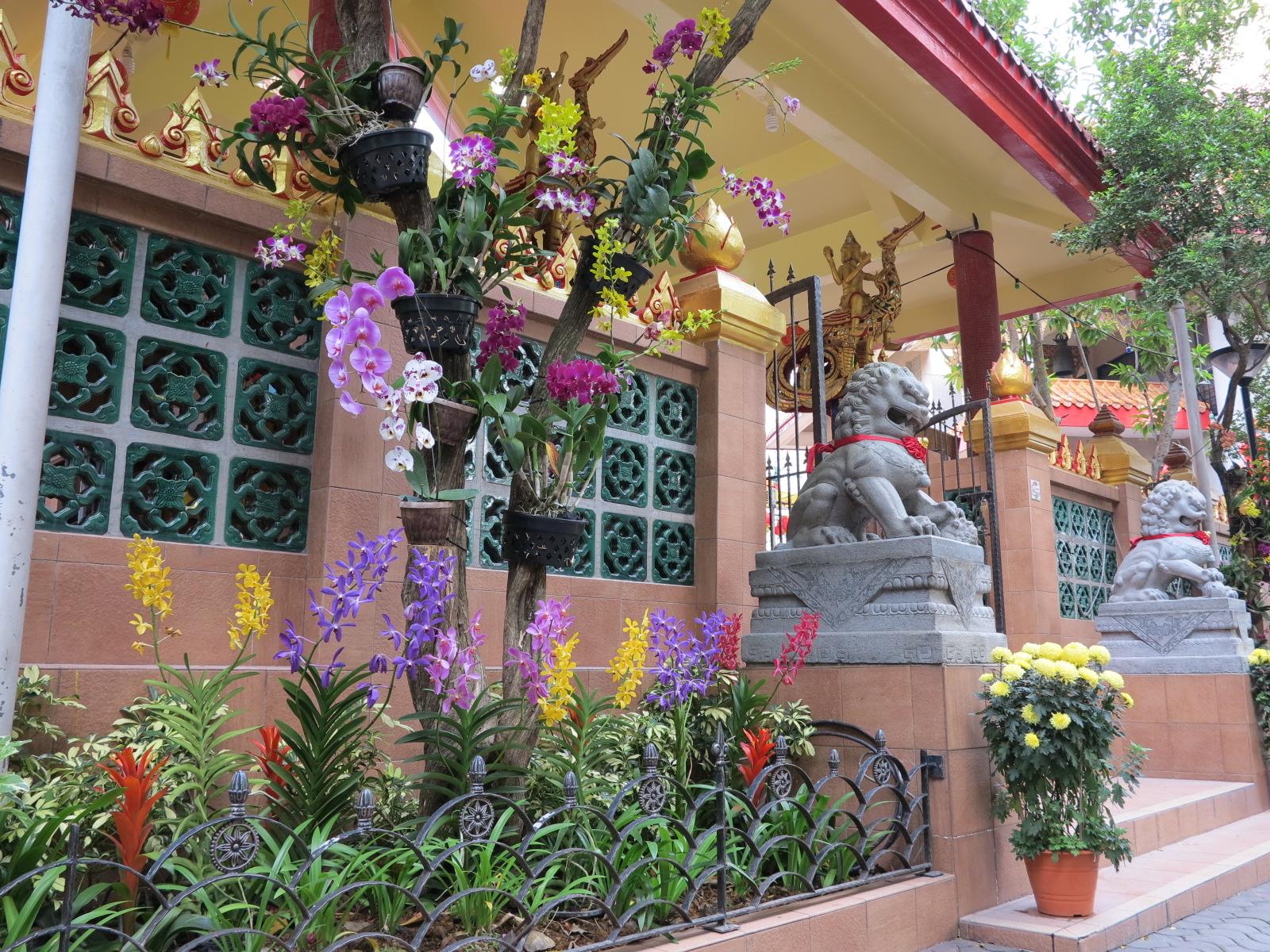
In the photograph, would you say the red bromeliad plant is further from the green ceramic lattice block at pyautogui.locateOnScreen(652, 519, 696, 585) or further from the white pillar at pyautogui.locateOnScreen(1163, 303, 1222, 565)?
the white pillar at pyautogui.locateOnScreen(1163, 303, 1222, 565)

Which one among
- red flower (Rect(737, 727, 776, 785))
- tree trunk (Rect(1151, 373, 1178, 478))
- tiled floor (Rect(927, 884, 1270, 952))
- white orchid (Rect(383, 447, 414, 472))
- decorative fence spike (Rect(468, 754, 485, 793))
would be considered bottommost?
tiled floor (Rect(927, 884, 1270, 952))

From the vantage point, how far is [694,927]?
10.9 ft

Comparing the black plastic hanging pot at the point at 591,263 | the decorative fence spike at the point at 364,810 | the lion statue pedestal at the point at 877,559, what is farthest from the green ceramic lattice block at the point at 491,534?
the decorative fence spike at the point at 364,810

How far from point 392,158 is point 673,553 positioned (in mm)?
3274

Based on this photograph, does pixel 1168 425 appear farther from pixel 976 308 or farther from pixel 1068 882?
pixel 1068 882

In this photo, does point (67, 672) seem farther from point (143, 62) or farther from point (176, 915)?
point (143, 62)

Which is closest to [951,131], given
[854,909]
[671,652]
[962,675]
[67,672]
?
[962,675]

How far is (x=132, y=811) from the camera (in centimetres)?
271

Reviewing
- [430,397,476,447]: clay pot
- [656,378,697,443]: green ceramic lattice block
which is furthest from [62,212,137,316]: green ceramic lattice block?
[656,378,697,443]: green ceramic lattice block

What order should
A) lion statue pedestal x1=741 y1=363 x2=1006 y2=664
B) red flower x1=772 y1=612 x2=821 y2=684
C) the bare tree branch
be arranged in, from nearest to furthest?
the bare tree branch, red flower x1=772 y1=612 x2=821 y2=684, lion statue pedestal x1=741 y1=363 x2=1006 y2=664

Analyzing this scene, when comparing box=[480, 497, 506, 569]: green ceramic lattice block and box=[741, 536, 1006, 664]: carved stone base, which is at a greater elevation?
box=[480, 497, 506, 569]: green ceramic lattice block

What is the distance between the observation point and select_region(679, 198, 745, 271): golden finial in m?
6.37

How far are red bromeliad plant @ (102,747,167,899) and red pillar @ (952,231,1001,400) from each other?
357 inches

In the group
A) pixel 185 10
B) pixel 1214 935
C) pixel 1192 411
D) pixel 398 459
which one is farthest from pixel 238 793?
pixel 1192 411
